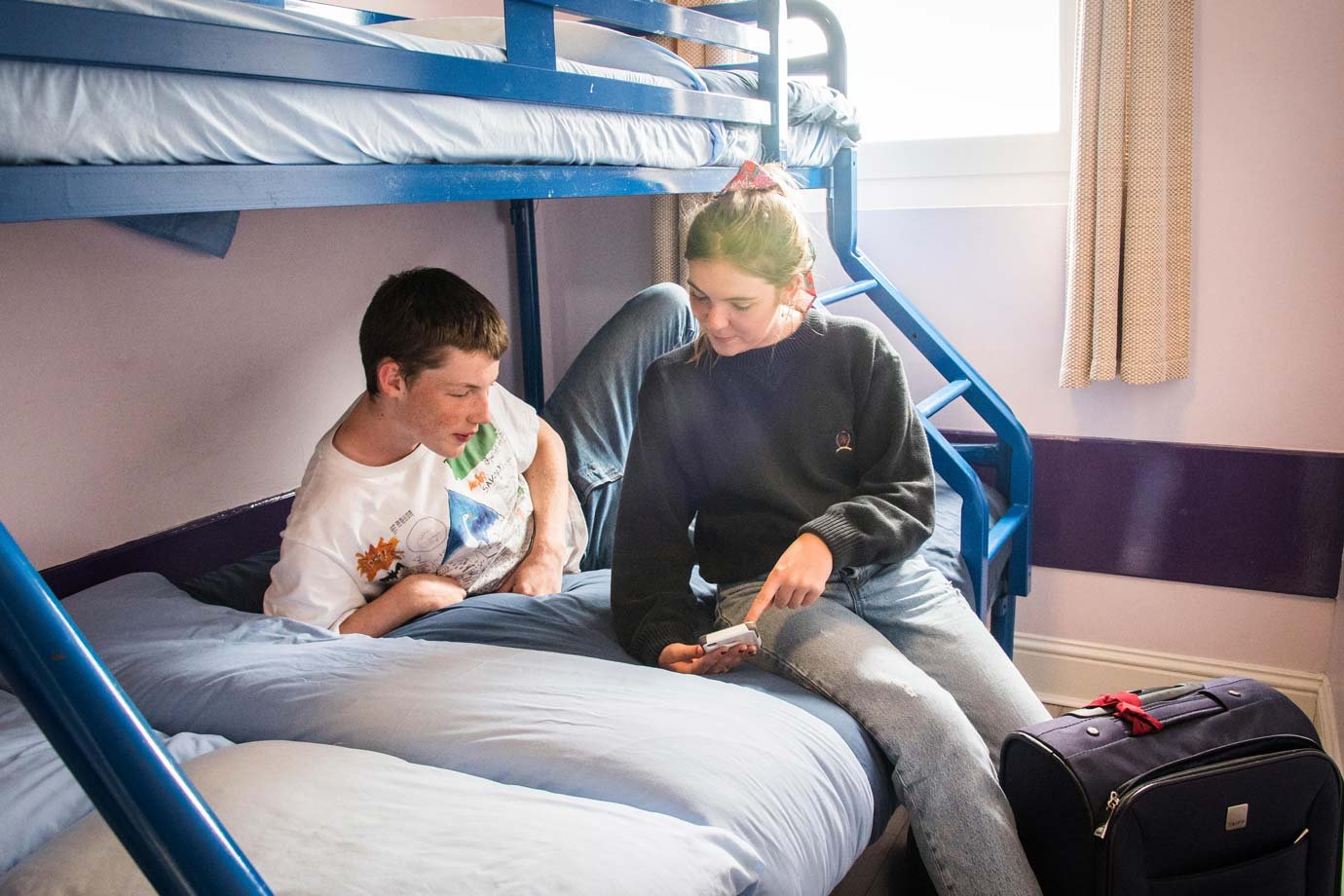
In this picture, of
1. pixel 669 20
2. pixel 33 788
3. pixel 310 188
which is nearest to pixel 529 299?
pixel 669 20

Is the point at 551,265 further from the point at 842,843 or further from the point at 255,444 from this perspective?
the point at 842,843

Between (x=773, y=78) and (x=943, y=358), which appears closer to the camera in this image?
(x=773, y=78)

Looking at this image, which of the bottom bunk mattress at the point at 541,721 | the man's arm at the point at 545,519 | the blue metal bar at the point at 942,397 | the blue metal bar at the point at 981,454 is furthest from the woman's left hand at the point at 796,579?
the blue metal bar at the point at 981,454

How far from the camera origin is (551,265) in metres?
3.09

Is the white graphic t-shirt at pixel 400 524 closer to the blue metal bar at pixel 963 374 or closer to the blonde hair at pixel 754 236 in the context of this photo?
the blonde hair at pixel 754 236

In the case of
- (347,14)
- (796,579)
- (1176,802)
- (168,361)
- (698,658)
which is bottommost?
(1176,802)

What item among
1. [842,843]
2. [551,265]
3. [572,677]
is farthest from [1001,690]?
[551,265]

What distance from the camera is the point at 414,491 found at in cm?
176

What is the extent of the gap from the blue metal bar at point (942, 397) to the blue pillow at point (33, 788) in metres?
1.47

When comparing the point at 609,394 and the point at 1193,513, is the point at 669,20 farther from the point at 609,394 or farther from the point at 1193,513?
the point at 1193,513

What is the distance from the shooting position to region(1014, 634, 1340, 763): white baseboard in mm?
2533

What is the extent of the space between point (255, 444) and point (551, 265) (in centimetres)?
115

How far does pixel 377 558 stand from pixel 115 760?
3.63 ft

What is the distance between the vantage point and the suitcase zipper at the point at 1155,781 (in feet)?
4.44
